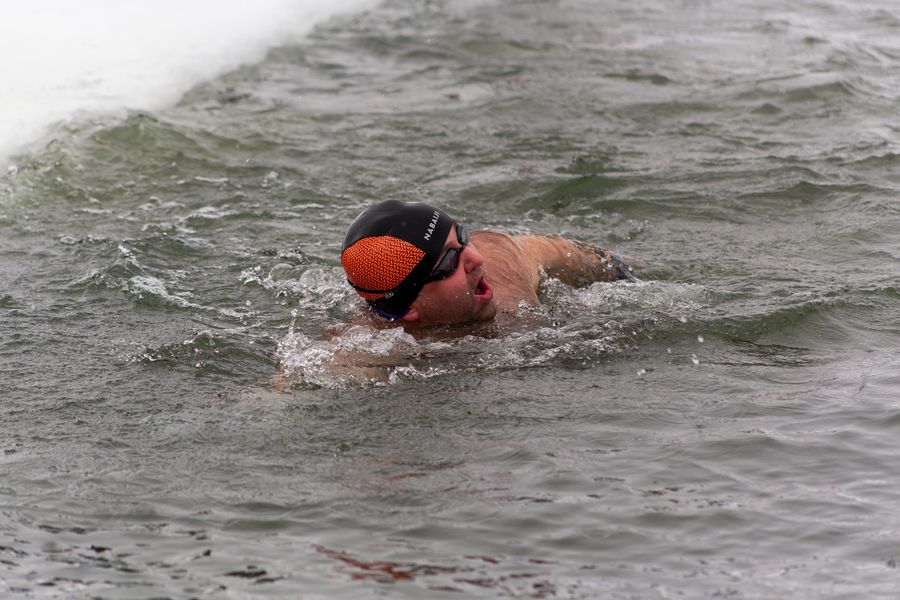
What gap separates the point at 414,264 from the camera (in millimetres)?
6289

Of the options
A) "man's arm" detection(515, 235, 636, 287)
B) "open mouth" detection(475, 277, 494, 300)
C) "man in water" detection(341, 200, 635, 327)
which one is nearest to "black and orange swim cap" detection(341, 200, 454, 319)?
"man in water" detection(341, 200, 635, 327)

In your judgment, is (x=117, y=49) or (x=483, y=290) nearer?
(x=483, y=290)

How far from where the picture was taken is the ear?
255 inches

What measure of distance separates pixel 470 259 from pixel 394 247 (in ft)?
1.41

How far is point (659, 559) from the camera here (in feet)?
14.5

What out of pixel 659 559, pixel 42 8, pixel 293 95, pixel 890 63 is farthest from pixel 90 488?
pixel 890 63

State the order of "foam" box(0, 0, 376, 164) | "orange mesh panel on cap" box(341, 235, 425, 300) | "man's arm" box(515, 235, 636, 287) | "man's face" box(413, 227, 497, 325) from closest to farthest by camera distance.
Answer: "orange mesh panel on cap" box(341, 235, 425, 300) < "man's face" box(413, 227, 497, 325) < "man's arm" box(515, 235, 636, 287) < "foam" box(0, 0, 376, 164)

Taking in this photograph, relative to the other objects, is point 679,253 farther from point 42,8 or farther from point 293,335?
point 42,8

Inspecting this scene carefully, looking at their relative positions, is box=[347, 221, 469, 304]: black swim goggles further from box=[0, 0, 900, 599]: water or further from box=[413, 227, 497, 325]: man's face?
box=[0, 0, 900, 599]: water

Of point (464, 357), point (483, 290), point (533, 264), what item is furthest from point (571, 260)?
point (464, 357)

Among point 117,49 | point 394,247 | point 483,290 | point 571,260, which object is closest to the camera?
point 394,247

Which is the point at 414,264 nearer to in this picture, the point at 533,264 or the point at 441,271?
the point at 441,271

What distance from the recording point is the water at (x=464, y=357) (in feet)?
14.9

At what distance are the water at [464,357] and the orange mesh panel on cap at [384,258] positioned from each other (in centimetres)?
39
